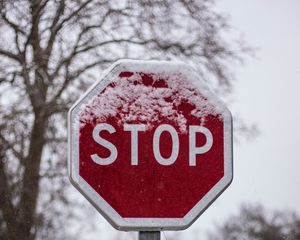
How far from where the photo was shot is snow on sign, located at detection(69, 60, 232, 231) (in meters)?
2.02

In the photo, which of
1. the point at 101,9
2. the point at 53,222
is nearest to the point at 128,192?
the point at 53,222

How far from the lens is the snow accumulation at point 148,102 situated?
208 centimetres

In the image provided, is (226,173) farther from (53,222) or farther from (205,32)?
(205,32)

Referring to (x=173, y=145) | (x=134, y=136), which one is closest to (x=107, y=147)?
(x=134, y=136)

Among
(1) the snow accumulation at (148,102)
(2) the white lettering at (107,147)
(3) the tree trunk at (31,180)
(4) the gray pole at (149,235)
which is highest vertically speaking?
(3) the tree trunk at (31,180)

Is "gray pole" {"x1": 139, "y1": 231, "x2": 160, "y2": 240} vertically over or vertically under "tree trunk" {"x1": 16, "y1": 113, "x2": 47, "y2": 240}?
under

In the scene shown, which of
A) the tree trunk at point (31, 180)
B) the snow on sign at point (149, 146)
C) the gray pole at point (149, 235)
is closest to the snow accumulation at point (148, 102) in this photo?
the snow on sign at point (149, 146)

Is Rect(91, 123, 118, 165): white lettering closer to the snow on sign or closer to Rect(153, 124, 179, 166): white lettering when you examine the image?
the snow on sign

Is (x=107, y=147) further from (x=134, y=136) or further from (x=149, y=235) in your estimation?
(x=149, y=235)

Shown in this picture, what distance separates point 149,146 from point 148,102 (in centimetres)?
13

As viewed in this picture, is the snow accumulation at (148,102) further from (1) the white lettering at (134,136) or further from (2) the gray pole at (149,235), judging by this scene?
(2) the gray pole at (149,235)

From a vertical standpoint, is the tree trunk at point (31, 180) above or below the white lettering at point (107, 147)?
above

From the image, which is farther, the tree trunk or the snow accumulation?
the tree trunk

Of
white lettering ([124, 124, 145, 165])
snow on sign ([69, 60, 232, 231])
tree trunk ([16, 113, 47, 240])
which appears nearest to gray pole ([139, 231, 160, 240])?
snow on sign ([69, 60, 232, 231])
